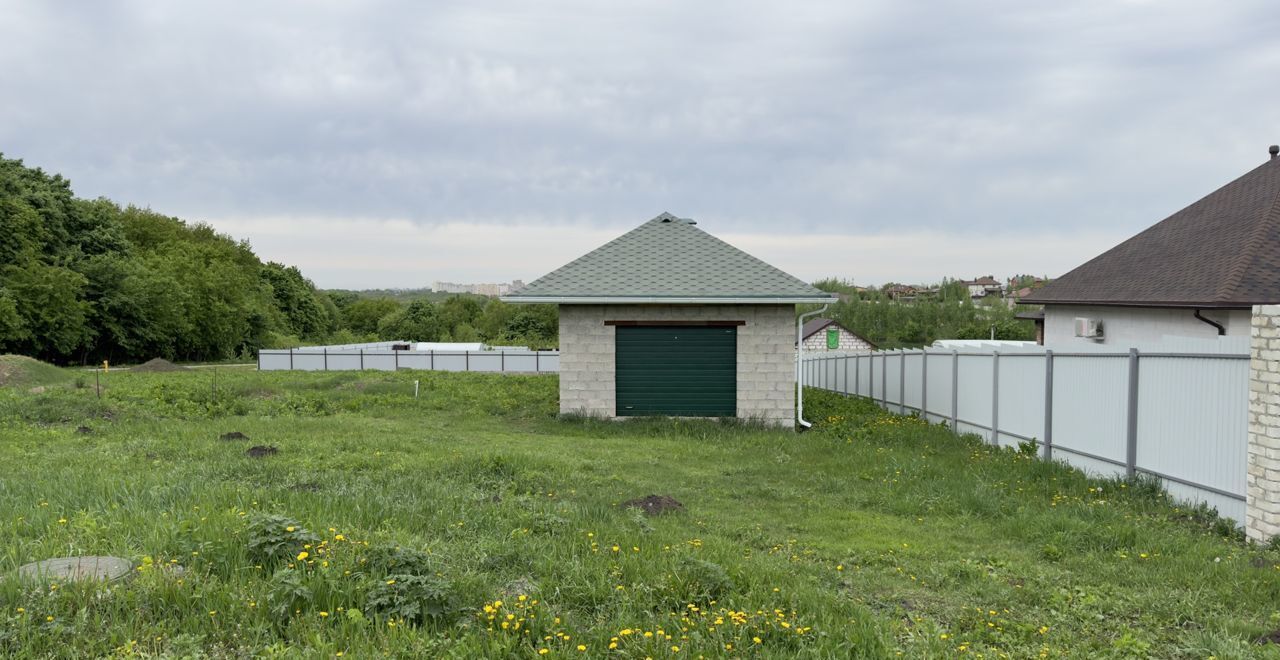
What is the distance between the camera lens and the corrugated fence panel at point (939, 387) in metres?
14.1

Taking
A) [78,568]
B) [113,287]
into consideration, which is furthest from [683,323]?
[113,287]

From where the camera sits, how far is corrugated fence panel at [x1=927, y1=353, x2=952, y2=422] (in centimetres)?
1408

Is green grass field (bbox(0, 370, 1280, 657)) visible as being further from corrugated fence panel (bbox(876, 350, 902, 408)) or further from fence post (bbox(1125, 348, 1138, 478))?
corrugated fence panel (bbox(876, 350, 902, 408))

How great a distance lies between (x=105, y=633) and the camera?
11.6 ft

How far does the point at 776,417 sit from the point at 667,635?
11230 mm

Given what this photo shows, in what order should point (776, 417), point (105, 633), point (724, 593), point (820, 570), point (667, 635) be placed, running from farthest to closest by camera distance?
point (776, 417)
point (820, 570)
point (724, 593)
point (667, 635)
point (105, 633)

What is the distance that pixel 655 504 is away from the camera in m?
7.50

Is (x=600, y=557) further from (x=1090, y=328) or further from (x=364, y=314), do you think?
(x=364, y=314)

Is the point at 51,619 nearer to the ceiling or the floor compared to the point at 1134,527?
nearer to the ceiling

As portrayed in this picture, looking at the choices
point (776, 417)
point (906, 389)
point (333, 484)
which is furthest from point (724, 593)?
point (906, 389)

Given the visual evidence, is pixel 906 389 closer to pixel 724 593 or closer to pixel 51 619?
pixel 724 593

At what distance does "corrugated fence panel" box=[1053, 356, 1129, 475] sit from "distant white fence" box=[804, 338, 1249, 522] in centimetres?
1

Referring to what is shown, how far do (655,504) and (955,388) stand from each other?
27.0 ft

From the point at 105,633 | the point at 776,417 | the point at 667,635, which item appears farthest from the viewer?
the point at 776,417
